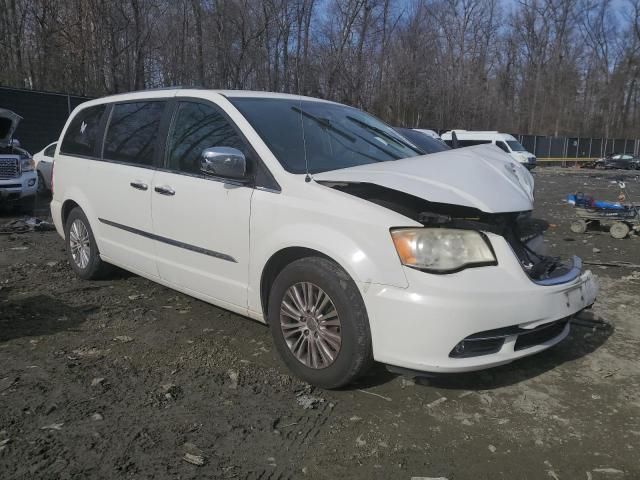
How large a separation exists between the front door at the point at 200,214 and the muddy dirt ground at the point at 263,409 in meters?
0.50

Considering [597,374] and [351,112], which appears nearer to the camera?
[597,374]

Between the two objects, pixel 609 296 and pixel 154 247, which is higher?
pixel 154 247

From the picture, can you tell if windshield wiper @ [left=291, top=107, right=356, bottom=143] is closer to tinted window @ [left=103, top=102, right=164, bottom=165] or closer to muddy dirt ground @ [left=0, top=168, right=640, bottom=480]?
tinted window @ [left=103, top=102, right=164, bottom=165]

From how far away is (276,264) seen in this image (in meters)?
3.62

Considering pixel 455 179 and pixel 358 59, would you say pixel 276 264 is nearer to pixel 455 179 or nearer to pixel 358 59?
pixel 455 179

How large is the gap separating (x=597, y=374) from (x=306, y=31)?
3464 centimetres

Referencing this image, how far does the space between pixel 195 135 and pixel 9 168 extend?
7.78 metres

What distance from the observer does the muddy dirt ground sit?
2.71 meters

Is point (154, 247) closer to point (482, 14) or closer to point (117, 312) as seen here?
point (117, 312)

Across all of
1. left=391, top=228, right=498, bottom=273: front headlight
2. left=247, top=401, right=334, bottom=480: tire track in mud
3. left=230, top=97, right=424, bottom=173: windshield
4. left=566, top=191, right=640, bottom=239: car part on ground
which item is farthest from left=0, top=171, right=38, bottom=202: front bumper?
left=566, top=191, right=640, bottom=239: car part on ground

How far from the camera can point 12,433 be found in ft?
9.55

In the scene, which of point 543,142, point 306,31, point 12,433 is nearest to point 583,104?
point 543,142

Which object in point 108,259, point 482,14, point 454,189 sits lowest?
point 108,259

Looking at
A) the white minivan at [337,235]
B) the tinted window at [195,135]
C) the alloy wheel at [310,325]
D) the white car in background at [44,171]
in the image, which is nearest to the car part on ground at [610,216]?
the white minivan at [337,235]
